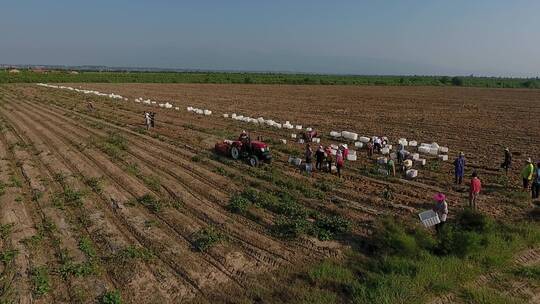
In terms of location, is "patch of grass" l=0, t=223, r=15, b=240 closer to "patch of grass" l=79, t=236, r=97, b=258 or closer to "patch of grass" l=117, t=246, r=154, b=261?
"patch of grass" l=79, t=236, r=97, b=258

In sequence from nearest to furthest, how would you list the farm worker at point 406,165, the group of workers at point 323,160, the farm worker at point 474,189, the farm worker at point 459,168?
the farm worker at point 474,189
the farm worker at point 459,168
the group of workers at point 323,160
the farm worker at point 406,165

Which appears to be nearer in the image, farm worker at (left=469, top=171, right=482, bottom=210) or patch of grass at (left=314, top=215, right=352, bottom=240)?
patch of grass at (left=314, top=215, right=352, bottom=240)

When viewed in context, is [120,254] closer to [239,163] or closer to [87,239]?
[87,239]

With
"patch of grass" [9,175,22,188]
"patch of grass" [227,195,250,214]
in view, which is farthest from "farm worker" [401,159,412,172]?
"patch of grass" [9,175,22,188]

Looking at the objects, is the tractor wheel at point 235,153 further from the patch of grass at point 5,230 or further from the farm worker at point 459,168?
the patch of grass at point 5,230

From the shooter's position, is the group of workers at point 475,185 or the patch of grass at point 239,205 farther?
the patch of grass at point 239,205

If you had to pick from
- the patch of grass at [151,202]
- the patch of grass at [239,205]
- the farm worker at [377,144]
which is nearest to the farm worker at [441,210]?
the patch of grass at [239,205]

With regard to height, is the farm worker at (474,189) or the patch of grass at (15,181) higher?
the farm worker at (474,189)
